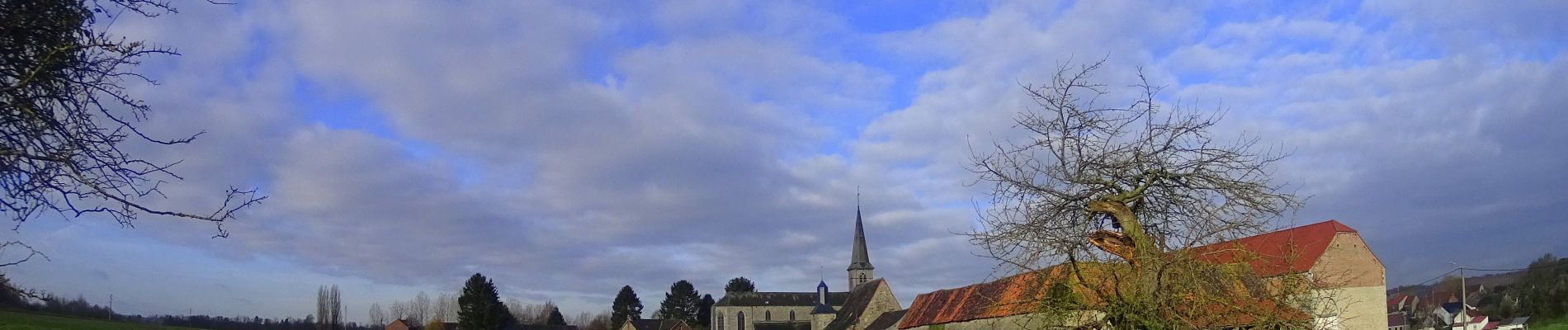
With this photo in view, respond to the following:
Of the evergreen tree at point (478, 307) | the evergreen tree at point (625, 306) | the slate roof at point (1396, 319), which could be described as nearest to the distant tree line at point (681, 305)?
the evergreen tree at point (625, 306)

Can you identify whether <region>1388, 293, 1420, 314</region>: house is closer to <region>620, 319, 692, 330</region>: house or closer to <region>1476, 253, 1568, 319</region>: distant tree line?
<region>1476, 253, 1568, 319</region>: distant tree line

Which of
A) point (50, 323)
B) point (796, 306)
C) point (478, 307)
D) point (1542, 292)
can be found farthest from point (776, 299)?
point (50, 323)

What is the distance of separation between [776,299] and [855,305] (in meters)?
15.4

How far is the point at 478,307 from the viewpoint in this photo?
264ft

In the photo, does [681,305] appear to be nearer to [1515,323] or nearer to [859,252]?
[859,252]

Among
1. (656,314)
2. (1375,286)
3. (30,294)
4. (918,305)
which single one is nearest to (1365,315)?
(1375,286)

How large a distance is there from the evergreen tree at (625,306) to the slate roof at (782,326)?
1062 inches

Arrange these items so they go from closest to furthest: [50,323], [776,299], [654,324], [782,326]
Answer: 1. [50,323]
2. [782,326]
3. [776,299]
4. [654,324]

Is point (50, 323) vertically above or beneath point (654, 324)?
above

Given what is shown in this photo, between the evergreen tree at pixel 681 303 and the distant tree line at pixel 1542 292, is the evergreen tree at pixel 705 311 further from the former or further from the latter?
the distant tree line at pixel 1542 292

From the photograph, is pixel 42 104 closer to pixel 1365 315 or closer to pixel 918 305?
pixel 1365 315

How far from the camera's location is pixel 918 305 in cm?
4959

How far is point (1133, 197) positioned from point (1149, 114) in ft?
2.11

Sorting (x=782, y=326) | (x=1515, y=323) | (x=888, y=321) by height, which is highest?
(x=888, y=321)
